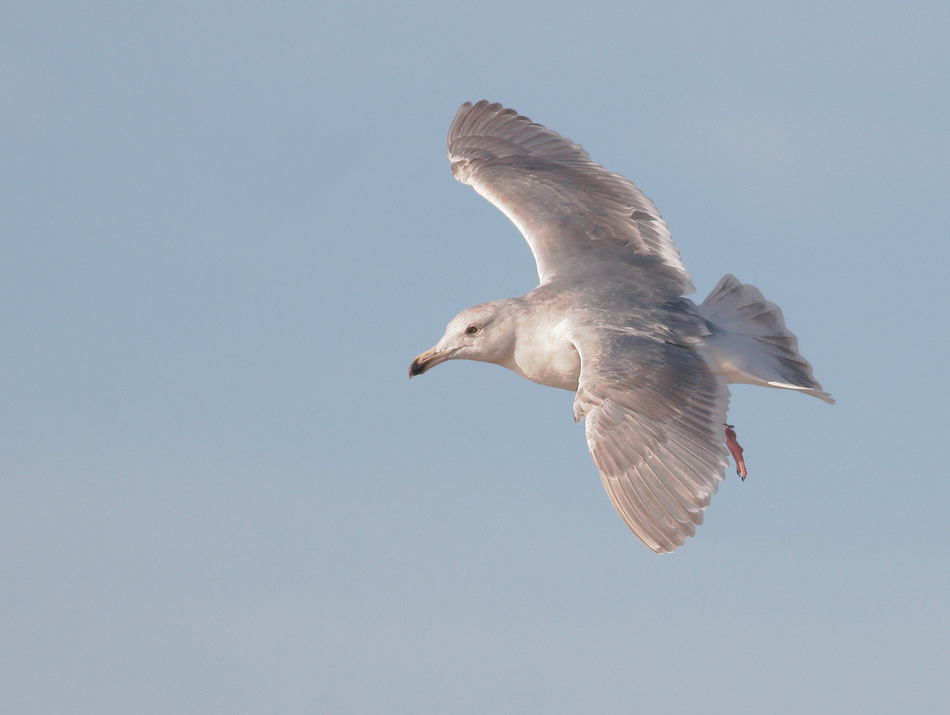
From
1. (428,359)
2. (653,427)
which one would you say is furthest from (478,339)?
(653,427)

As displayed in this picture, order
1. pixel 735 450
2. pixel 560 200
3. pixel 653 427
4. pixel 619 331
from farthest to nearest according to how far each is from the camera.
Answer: pixel 560 200, pixel 735 450, pixel 619 331, pixel 653 427

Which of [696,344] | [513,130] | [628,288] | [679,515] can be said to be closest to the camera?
[679,515]

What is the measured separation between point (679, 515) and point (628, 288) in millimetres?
3518

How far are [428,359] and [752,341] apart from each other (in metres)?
3.35

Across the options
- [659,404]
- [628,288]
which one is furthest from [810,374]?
[659,404]

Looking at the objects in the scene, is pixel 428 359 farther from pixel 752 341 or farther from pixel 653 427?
pixel 752 341

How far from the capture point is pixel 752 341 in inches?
540

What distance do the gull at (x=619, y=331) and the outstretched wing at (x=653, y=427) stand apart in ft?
0.04

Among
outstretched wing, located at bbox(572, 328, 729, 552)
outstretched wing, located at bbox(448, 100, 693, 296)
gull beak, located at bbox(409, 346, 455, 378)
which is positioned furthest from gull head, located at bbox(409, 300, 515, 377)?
outstretched wing, located at bbox(572, 328, 729, 552)

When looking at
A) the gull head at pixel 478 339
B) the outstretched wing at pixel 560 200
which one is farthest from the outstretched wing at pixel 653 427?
the outstretched wing at pixel 560 200

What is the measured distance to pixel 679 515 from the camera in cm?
1044

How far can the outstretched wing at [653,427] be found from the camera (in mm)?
10531

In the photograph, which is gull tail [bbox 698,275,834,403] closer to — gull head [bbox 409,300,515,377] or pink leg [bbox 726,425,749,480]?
pink leg [bbox 726,425,749,480]

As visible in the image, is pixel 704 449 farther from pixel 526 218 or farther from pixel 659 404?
pixel 526 218
